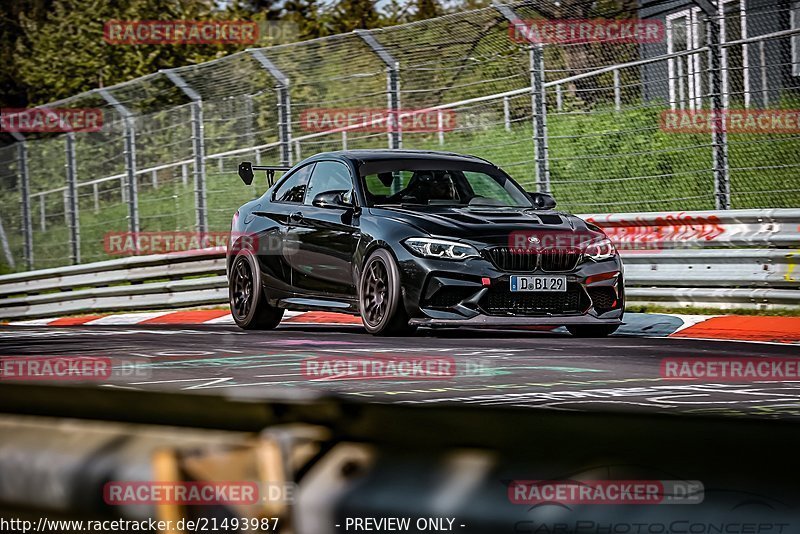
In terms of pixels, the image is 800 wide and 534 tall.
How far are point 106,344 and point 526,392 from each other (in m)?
4.49

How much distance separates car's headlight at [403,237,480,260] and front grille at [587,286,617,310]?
3.20 ft

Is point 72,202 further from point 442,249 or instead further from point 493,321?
point 493,321

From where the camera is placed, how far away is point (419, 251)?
9.75 m

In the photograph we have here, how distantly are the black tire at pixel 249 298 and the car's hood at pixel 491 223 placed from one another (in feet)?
6.21

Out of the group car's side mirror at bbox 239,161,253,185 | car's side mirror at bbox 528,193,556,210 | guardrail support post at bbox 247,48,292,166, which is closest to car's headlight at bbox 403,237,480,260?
car's side mirror at bbox 528,193,556,210

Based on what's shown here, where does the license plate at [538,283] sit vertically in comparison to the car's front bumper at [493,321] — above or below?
above

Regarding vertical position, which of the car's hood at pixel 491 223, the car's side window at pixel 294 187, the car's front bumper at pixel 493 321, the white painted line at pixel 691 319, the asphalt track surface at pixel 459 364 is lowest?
the asphalt track surface at pixel 459 364

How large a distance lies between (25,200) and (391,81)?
9351 mm

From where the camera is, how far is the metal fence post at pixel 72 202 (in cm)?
2028

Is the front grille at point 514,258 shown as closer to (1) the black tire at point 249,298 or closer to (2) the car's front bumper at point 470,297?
(2) the car's front bumper at point 470,297

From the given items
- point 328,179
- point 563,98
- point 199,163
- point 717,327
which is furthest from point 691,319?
point 199,163

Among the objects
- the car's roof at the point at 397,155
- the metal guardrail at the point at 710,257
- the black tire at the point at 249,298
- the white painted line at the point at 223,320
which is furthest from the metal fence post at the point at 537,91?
the white painted line at the point at 223,320

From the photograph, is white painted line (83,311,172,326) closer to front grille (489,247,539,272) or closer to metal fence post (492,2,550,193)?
metal fence post (492,2,550,193)

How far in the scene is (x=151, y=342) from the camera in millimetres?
10109
